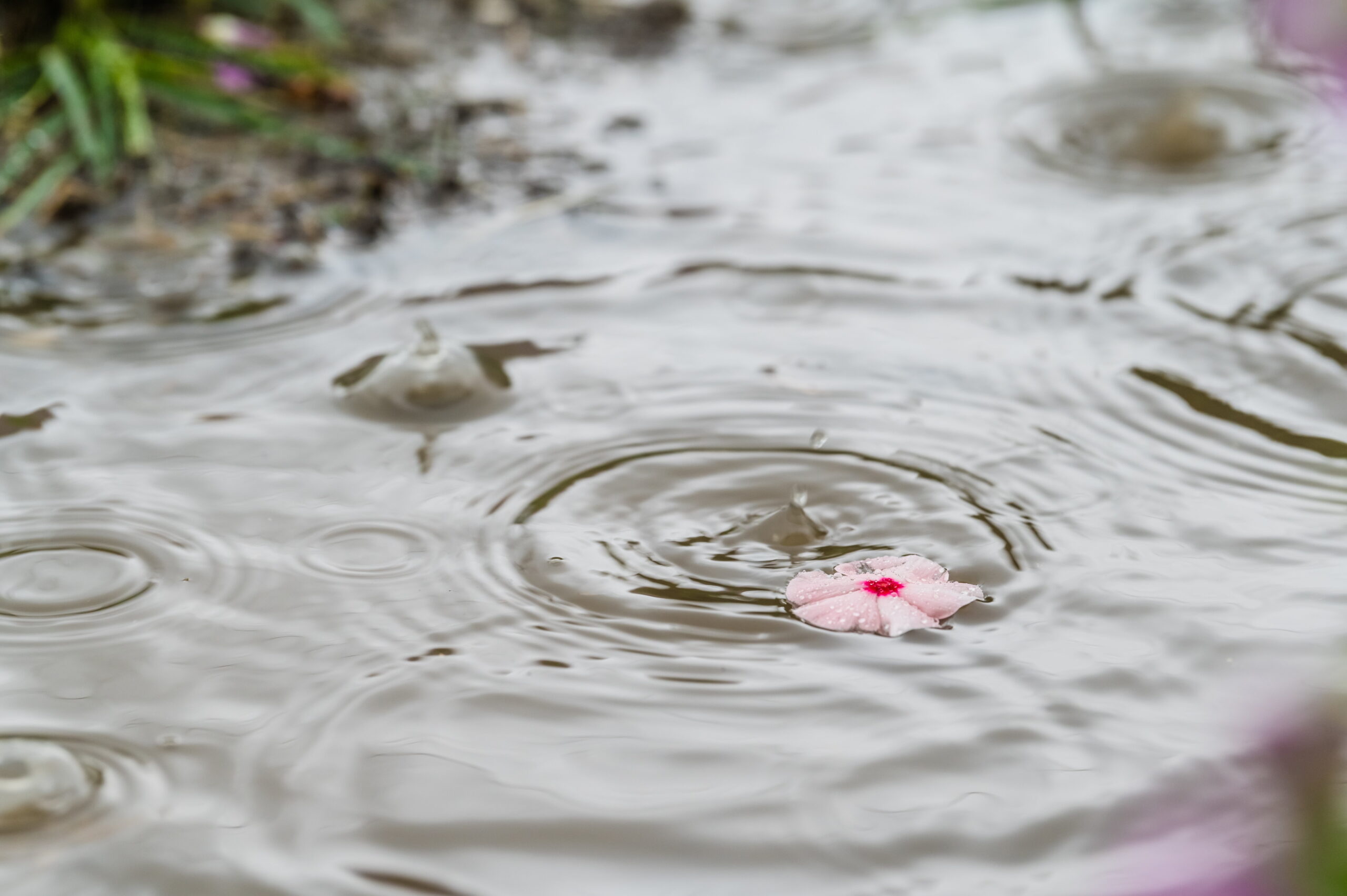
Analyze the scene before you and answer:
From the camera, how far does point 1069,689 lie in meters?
1.39

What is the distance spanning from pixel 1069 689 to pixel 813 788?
1.01 ft

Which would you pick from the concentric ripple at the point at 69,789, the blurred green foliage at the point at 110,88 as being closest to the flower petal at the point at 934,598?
the concentric ripple at the point at 69,789

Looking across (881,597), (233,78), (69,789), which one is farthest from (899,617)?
(233,78)

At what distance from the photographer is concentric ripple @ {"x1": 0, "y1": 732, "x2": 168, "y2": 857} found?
1244mm

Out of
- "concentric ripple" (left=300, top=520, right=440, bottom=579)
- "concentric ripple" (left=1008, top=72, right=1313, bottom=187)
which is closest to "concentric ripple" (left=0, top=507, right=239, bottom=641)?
"concentric ripple" (left=300, top=520, right=440, bottom=579)

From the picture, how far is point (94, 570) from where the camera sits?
162cm

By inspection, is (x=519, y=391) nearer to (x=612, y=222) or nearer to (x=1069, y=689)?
(x=612, y=222)

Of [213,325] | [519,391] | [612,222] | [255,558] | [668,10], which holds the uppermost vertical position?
[668,10]

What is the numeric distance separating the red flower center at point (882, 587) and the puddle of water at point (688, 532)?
51mm

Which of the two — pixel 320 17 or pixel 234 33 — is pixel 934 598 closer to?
pixel 320 17

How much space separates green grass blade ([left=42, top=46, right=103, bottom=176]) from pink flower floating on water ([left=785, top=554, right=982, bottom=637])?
6.08ft

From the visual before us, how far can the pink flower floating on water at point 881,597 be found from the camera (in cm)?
146

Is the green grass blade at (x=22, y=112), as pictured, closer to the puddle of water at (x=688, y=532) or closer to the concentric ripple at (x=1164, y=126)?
the puddle of water at (x=688, y=532)

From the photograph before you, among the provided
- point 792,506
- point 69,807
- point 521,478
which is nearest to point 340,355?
point 521,478
